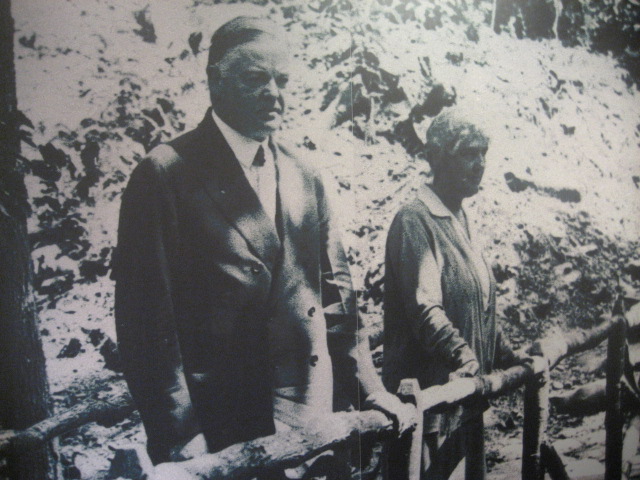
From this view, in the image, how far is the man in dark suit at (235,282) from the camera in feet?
6.91

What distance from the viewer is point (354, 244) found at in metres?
2.55

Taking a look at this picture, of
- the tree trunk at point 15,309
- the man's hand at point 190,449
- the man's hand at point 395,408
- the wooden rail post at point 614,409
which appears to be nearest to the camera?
the tree trunk at point 15,309

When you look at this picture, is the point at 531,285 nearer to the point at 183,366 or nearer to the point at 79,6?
the point at 183,366

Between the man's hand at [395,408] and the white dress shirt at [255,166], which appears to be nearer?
the white dress shirt at [255,166]

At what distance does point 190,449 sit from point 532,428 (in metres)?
1.66

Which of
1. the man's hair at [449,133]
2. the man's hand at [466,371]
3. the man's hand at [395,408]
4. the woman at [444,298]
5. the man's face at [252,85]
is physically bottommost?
the man's hand at [395,408]

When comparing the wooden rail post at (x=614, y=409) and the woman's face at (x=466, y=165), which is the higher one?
the woman's face at (x=466, y=165)

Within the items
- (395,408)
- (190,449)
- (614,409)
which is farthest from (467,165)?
(190,449)

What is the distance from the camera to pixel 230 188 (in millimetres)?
2277

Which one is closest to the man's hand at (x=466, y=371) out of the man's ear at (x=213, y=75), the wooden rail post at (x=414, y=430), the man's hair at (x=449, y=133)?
the wooden rail post at (x=414, y=430)

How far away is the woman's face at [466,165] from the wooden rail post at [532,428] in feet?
3.17

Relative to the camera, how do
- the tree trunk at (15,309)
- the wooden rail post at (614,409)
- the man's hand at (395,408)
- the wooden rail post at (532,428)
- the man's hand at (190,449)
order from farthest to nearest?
1. the wooden rail post at (614,409)
2. the wooden rail post at (532,428)
3. the man's hand at (395,408)
4. the man's hand at (190,449)
5. the tree trunk at (15,309)

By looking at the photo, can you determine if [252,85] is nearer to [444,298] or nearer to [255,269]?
[255,269]

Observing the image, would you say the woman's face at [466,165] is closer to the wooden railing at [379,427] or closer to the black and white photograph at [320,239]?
the black and white photograph at [320,239]
